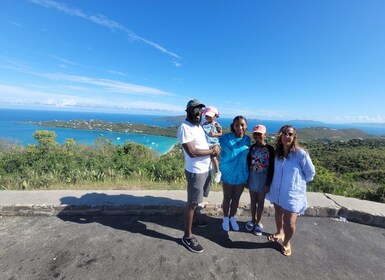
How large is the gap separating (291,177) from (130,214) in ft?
8.64

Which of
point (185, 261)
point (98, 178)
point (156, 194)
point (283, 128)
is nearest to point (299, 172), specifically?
point (283, 128)

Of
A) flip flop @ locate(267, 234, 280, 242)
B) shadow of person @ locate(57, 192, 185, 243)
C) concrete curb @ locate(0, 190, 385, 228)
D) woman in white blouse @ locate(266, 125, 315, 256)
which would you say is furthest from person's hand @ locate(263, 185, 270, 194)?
shadow of person @ locate(57, 192, 185, 243)

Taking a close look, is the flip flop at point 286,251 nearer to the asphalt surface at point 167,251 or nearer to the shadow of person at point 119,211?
the asphalt surface at point 167,251

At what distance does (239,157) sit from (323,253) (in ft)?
5.27

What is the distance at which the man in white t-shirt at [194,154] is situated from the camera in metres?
2.57

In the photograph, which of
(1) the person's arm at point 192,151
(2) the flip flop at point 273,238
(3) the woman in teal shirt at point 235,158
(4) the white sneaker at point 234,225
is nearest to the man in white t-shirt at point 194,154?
(1) the person's arm at point 192,151

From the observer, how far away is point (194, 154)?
8.40ft

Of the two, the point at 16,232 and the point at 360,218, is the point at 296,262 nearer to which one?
the point at 360,218

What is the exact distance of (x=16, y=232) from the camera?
3.11 m

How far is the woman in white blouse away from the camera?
2.63 metres

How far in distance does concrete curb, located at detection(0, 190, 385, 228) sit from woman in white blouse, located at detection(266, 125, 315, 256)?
1.15m

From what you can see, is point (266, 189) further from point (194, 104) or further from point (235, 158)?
point (194, 104)

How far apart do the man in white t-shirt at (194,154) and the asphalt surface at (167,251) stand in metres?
0.37

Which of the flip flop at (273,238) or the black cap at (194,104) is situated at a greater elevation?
the black cap at (194,104)
